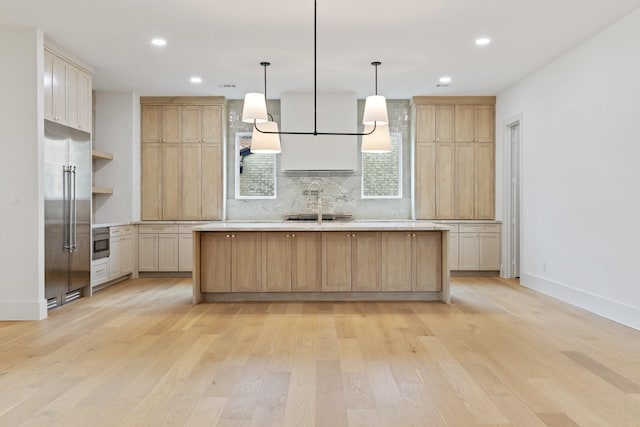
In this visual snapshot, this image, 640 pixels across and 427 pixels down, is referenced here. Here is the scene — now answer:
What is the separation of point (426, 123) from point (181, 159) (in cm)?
394

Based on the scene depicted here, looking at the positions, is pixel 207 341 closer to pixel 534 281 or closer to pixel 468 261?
pixel 534 281

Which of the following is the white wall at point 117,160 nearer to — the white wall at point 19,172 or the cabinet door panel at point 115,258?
the cabinet door panel at point 115,258

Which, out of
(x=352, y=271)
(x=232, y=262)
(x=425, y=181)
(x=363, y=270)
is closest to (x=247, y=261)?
(x=232, y=262)

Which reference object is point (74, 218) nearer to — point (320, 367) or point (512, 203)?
point (320, 367)

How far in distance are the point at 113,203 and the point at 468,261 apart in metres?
5.52

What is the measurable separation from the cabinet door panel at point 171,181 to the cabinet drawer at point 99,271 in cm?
141

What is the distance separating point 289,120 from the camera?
7.33 meters

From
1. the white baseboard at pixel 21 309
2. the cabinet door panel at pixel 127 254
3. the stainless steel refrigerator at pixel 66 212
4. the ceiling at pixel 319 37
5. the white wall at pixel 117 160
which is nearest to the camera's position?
the ceiling at pixel 319 37

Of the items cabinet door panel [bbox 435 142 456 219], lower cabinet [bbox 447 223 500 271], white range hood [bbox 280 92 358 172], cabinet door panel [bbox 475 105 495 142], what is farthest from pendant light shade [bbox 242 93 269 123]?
cabinet door panel [bbox 475 105 495 142]

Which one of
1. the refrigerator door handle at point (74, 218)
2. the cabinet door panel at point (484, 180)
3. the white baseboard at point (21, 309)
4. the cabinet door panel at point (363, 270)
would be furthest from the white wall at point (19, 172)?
the cabinet door panel at point (484, 180)

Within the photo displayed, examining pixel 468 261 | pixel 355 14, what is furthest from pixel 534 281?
pixel 355 14

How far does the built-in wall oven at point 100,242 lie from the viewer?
605 cm

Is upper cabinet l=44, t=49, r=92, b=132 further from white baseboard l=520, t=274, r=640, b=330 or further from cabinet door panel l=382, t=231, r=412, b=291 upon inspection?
white baseboard l=520, t=274, r=640, b=330

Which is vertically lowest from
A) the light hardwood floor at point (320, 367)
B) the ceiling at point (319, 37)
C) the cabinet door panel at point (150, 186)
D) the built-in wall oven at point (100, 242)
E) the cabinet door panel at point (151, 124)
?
the light hardwood floor at point (320, 367)
